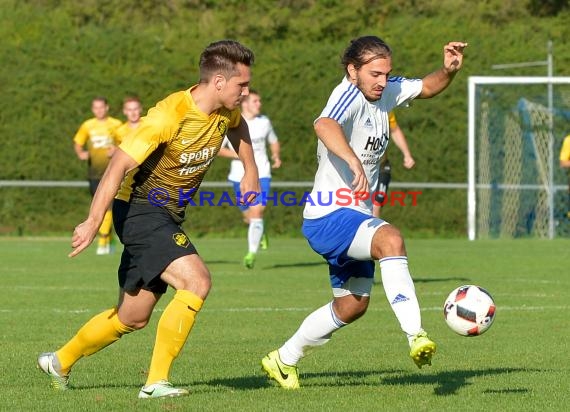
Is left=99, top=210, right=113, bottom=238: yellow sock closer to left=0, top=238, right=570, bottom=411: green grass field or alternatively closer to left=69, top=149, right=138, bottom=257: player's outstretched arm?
left=0, top=238, right=570, bottom=411: green grass field

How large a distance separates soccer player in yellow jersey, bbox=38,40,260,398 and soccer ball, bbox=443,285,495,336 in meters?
1.20

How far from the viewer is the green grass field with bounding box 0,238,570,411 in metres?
6.38

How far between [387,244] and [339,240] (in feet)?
1.17

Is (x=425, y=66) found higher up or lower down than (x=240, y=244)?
higher up

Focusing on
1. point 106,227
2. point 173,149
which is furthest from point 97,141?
point 173,149

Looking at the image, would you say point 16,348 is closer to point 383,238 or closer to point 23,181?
point 383,238

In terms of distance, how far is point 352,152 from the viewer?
657 centimetres

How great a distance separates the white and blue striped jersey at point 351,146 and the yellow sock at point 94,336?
117 cm

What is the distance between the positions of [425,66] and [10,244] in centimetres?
865

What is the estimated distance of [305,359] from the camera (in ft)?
26.7

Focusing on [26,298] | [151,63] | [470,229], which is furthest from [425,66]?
[26,298]

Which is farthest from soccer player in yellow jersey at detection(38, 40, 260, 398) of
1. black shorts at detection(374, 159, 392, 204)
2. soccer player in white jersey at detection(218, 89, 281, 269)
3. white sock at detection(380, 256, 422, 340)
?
soccer player in white jersey at detection(218, 89, 281, 269)

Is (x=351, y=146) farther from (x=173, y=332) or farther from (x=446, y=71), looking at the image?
(x=173, y=332)

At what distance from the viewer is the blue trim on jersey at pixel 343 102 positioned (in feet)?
22.5
